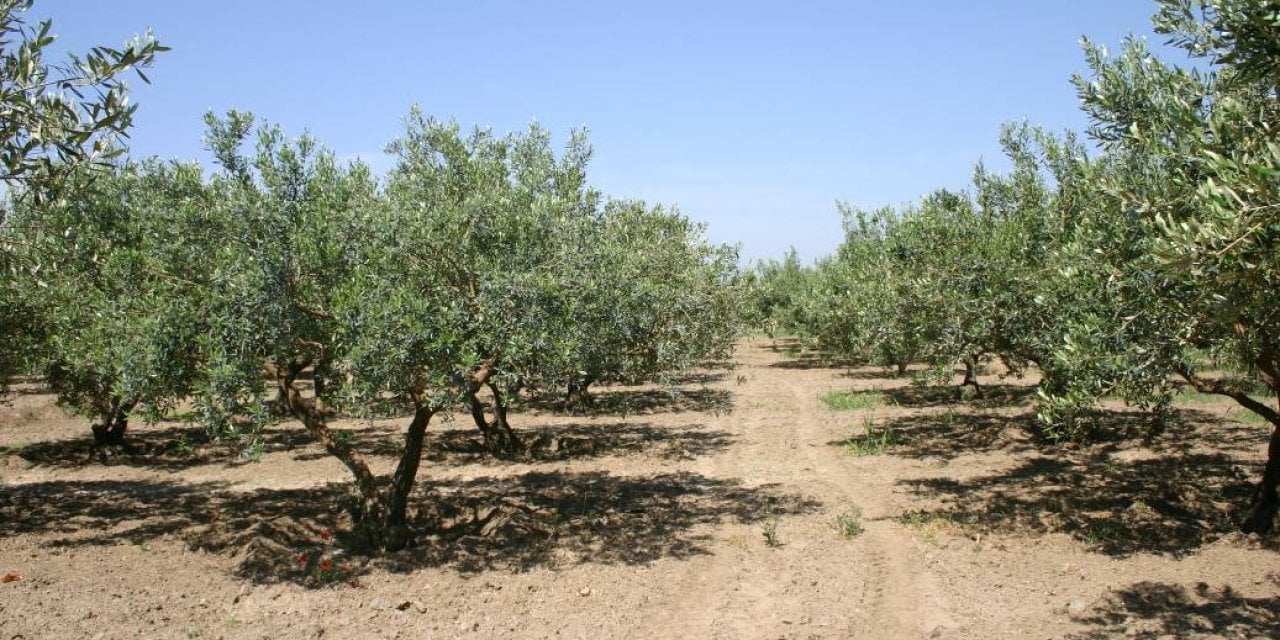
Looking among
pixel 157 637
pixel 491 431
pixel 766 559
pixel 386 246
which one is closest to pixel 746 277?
pixel 491 431

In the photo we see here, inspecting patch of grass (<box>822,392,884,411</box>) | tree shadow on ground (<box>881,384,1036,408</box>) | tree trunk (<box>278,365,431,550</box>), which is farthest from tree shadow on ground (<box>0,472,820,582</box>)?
tree shadow on ground (<box>881,384,1036,408</box>)

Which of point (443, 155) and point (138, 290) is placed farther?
point (443, 155)

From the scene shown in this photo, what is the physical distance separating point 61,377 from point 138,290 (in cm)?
864

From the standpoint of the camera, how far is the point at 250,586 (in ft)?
35.5

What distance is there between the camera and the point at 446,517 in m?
14.1

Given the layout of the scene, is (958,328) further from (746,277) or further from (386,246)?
(746,277)

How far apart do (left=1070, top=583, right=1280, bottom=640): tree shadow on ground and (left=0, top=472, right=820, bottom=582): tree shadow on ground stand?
5.66 m

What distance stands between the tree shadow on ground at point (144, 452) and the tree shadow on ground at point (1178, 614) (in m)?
18.3

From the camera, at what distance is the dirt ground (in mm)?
9891

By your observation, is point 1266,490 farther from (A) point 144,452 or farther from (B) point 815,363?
(B) point 815,363

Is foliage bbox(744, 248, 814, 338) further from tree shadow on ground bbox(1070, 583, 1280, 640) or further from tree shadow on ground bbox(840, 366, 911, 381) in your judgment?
tree shadow on ground bbox(1070, 583, 1280, 640)

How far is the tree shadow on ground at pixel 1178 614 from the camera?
9.12 metres

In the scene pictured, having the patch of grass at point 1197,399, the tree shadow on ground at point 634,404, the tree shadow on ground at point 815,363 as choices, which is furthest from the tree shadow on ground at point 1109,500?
the tree shadow on ground at point 815,363

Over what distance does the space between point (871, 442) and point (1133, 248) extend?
1264 cm
